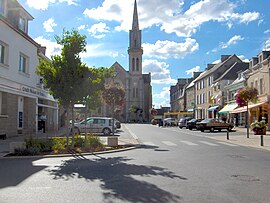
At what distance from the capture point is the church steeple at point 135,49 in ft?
346

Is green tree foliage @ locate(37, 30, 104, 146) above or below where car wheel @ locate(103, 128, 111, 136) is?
above

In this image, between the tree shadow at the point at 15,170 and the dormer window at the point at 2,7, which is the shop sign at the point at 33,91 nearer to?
the dormer window at the point at 2,7

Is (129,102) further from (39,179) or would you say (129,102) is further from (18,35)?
(39,179)

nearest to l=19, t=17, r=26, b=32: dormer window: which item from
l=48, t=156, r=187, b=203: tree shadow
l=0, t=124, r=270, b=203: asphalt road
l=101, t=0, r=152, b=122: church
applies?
l=0, t=124, r=270, b=203: asphalt road

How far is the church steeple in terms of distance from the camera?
106 m

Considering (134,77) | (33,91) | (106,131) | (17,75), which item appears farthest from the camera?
(134,77)

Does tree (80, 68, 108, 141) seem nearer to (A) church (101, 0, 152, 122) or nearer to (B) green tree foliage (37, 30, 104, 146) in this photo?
(B) green tree foliage (37, 30, 104, 146)

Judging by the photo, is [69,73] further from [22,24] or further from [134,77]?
[134,77]

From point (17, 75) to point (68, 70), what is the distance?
30.1ft

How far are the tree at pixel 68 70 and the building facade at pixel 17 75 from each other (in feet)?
20.3

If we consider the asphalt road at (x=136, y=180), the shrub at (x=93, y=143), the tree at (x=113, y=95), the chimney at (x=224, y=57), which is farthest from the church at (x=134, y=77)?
the asphalt road at (x=136, y=180)

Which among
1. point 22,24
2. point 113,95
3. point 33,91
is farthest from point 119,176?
point 22,24

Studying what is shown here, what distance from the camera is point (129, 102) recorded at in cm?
10569

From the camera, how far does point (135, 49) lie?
346 feet
